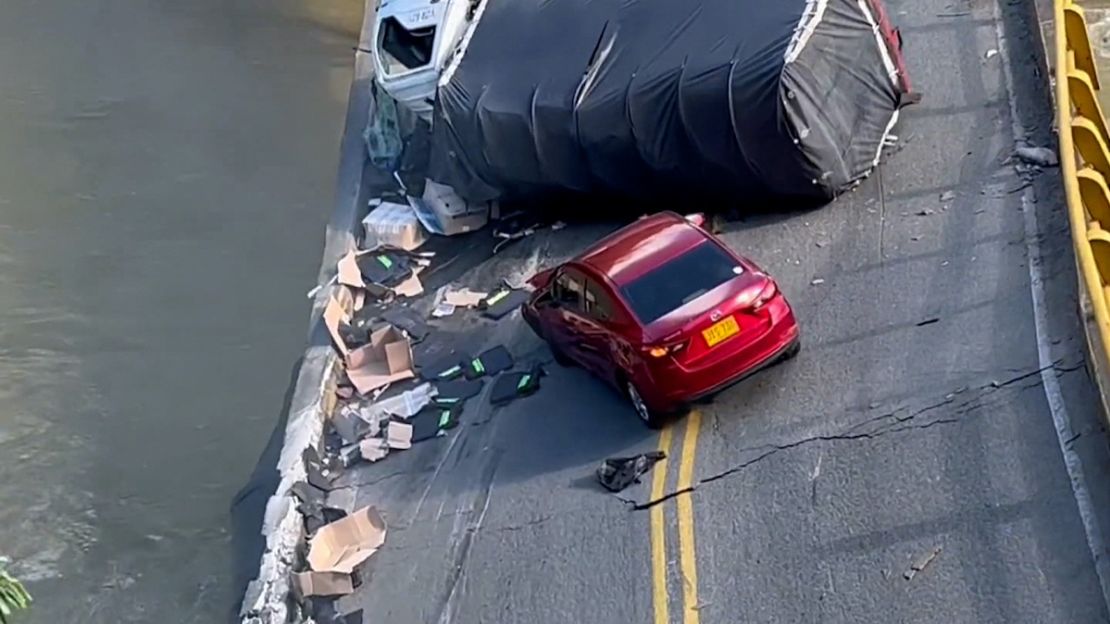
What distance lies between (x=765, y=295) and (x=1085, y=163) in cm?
337

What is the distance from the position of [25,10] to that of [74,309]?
1062cm

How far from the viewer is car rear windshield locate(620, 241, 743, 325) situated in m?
13.7

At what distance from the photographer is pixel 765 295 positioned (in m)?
13.6

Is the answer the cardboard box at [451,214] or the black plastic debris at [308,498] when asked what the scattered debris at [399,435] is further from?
the cardboard box at [451,214]

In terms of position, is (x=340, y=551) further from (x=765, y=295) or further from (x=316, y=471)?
(x=765, y=295)

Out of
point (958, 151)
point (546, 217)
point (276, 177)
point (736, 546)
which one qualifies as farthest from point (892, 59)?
point (276, 177)

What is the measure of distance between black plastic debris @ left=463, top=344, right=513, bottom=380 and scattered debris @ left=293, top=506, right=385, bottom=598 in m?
2.25

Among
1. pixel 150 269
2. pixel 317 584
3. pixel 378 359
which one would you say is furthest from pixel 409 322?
pixel 150 269

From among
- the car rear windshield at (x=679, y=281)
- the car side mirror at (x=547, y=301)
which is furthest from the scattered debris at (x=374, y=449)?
the car rear windshield at (x=679, y=281)

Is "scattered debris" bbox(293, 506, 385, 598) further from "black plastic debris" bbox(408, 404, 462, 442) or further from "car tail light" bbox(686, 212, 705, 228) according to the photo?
"car tail light" bbox(686, 212, 705, 228)

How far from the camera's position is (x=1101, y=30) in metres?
18.8

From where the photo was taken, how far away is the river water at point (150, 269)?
1712cm

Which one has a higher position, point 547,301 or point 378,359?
point 547,301

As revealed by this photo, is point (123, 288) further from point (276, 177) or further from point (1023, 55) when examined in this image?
point (1023, 55)
